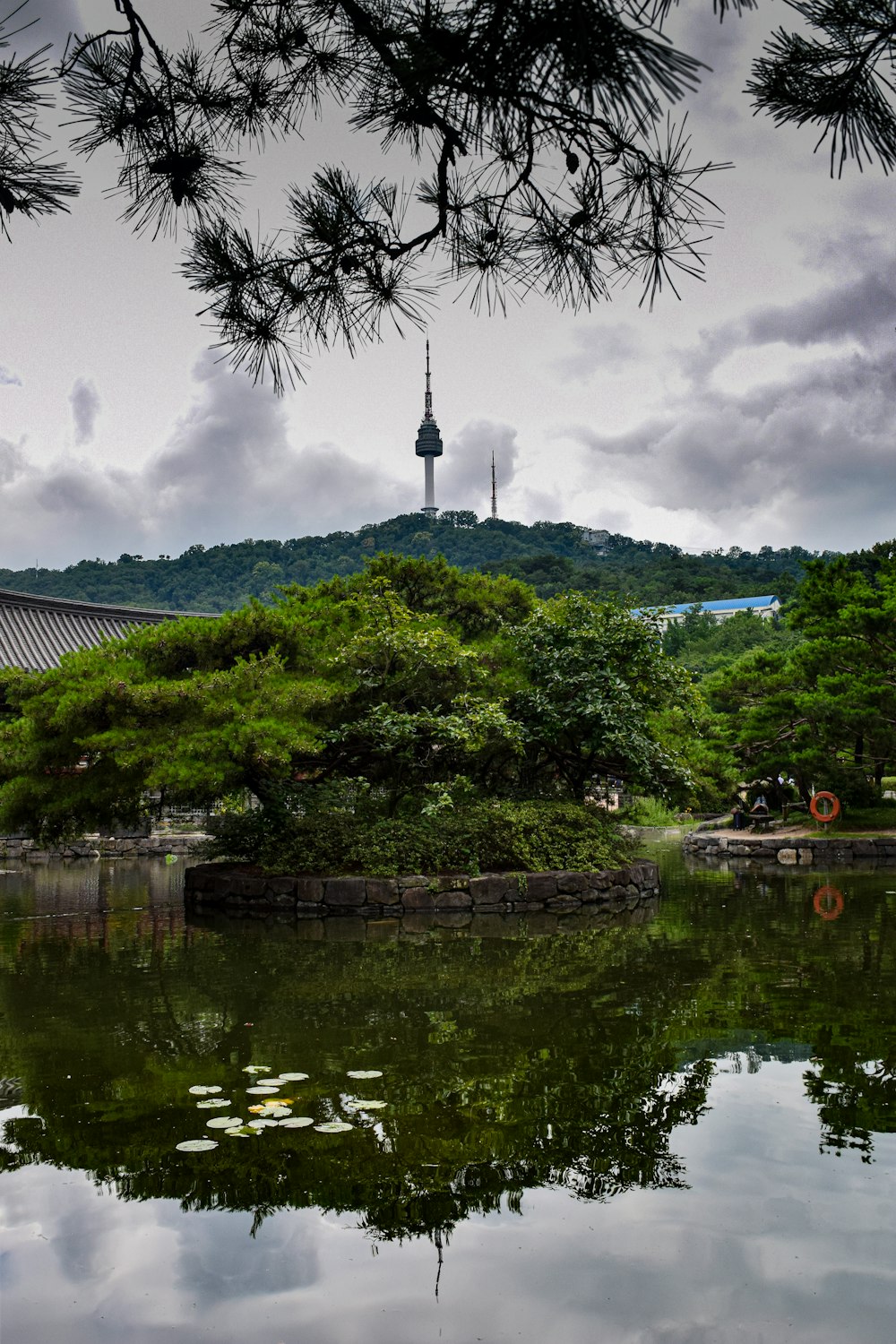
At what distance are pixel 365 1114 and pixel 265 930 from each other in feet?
21.0

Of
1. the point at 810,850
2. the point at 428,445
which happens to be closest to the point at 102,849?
the point at 810,850

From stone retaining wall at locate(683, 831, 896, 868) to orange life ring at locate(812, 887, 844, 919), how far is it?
4574 millimetres

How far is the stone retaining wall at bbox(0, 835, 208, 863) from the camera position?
22.5 m

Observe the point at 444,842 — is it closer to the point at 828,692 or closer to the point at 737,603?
the point at 828,692

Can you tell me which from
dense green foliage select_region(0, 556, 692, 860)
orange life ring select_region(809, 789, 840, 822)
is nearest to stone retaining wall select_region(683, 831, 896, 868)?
orange life ring select_region(809, 789, 840, 822)

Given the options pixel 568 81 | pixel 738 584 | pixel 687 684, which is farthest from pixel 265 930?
pixel 738 584

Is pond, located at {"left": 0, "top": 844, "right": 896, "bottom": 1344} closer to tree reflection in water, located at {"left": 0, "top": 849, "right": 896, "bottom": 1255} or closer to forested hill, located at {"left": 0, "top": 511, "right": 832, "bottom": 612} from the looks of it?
tree reflection in water, located at {"left": 0, "top": 849, "right": 896, "bottom": 1255}

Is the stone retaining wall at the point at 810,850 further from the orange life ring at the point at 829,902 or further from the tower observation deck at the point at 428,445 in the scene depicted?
the tower observation deck at the point at 428,445

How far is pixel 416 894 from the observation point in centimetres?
1127

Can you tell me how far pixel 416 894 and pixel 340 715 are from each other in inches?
111

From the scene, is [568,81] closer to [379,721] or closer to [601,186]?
[601,186]

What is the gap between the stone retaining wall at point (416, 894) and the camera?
36.9 feet

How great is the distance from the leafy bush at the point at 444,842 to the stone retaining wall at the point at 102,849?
35.1ft

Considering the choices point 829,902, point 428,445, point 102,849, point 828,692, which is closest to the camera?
point 829,902
